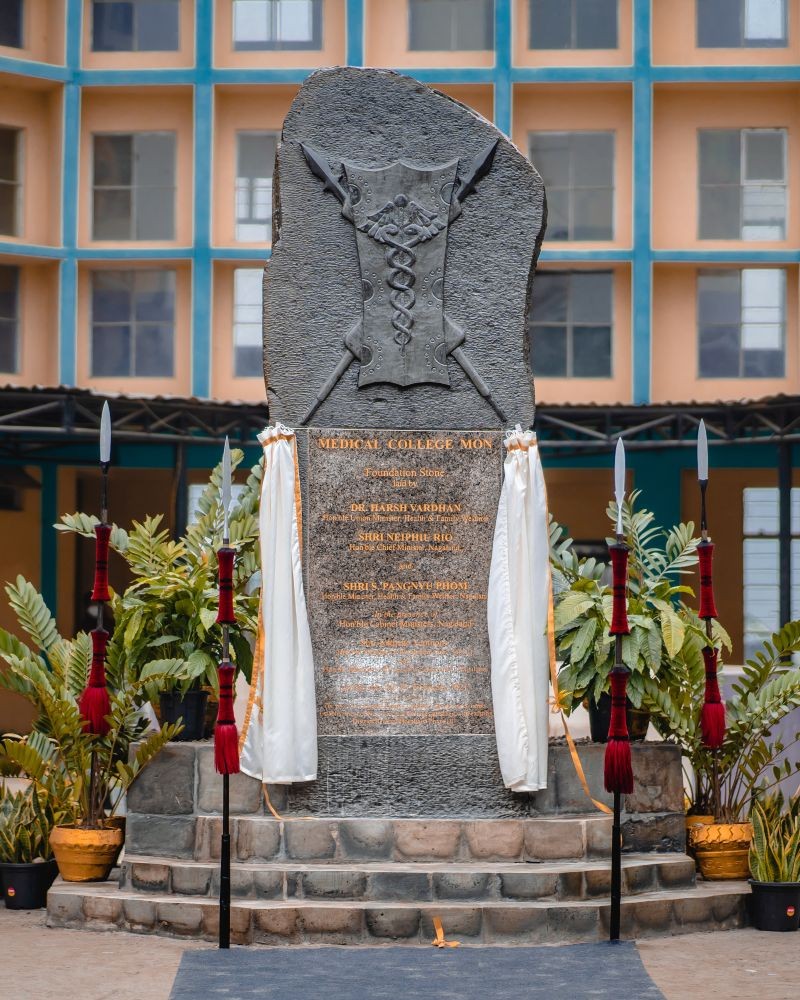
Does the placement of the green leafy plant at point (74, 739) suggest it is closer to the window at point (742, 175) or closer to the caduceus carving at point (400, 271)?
the caduceus carving at point (400, 271)

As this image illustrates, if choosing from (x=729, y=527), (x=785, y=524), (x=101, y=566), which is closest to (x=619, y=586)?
(x=101, y=566)

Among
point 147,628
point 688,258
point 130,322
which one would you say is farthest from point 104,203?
point 147,628

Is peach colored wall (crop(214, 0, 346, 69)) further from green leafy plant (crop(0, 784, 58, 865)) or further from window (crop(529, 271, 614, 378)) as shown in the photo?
green leafy plant (crop(0, 784, 58, 865))

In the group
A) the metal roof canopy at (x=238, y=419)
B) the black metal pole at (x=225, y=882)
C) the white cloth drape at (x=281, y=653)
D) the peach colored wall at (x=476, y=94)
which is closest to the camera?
the black metal pole at (x=225, y=882)

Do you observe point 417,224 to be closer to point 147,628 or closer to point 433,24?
point 147,628

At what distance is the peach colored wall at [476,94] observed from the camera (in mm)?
26109

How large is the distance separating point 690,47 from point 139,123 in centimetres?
838

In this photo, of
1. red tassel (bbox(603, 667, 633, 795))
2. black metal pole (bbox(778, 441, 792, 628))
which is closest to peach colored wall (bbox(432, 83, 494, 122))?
black metal pole (bbox(778, 441, 792, 628))

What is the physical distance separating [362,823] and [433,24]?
1944cm

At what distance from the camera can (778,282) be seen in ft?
86.7

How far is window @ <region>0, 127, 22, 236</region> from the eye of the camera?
26.3 metres

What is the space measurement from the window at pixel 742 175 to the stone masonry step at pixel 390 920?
61.8ft

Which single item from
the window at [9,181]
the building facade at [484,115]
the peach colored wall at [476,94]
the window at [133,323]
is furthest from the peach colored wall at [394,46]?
the window at [9,181]

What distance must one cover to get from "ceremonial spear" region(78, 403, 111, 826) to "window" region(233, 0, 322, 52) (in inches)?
709
